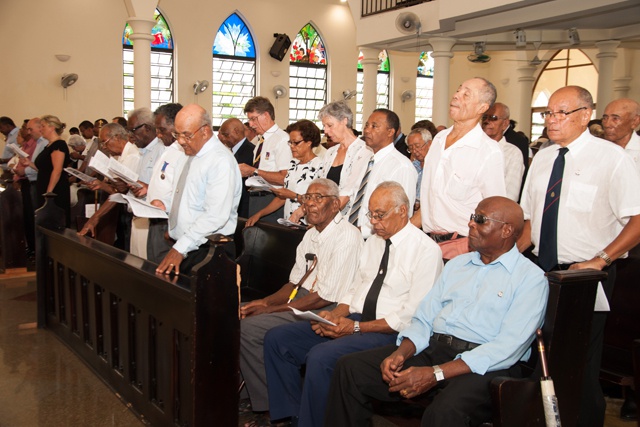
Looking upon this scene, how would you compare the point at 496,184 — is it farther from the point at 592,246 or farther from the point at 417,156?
the point at 417,156

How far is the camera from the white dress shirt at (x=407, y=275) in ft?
10.8

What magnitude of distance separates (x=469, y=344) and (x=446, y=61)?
10.8 metres

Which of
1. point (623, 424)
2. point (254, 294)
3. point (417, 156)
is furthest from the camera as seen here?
point (417, 156)

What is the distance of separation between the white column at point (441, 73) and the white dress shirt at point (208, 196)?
943 cm

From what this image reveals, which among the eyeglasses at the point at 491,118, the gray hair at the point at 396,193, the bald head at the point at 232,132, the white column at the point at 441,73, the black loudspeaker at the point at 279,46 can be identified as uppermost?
the black loudspeaker at the point at 279,46


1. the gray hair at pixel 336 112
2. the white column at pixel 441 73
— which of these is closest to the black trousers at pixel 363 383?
the gray hair at pixel 336 112

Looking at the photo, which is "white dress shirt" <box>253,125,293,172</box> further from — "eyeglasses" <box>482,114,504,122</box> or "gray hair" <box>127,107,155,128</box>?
"eyeglasses" <box>482,114,504,122</box>

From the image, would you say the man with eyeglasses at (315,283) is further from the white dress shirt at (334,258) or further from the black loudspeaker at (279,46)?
the black loudspeaker at (279,46)

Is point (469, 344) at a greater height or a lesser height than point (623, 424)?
greater

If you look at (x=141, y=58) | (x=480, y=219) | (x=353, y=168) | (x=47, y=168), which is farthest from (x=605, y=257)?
(x=141, y=58)

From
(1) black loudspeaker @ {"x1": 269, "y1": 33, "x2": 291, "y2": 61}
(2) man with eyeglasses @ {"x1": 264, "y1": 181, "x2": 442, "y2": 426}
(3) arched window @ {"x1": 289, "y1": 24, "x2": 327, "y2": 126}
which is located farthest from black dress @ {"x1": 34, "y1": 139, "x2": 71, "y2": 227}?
(3) arched window @ {"x1": 289, "y1": 24, "x2": 327, "y2": 126}

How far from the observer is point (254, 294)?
482 centimetres

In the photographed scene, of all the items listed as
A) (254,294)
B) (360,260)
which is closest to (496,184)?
(360,260)

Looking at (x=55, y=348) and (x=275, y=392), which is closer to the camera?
(x=275, y=392)
